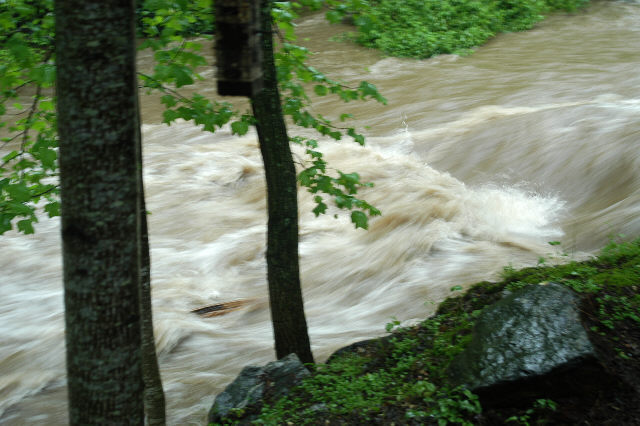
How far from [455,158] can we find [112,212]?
985cm

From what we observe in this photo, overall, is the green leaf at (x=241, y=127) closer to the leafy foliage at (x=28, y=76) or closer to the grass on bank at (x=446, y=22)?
the leafy foliage at (x=28, y=76)

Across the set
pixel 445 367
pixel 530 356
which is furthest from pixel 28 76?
pixel 530 356

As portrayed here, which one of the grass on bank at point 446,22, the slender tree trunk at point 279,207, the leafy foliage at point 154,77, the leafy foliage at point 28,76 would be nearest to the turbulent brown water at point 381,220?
the slender tree trunk at point 279,207

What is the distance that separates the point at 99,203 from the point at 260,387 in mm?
2776

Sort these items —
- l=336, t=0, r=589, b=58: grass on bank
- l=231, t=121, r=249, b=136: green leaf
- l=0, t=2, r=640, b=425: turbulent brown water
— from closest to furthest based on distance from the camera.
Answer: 1. l=231, t=121, r=249, b=136: green leaf
2. l=0, t=2, r=640, b=425: turbulent brown water
3. l=336, t=0, r=589, b=58: grass on bank

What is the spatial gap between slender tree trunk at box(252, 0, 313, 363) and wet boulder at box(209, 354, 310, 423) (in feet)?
0.96

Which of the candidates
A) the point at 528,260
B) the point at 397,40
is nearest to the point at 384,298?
the point at 528,260

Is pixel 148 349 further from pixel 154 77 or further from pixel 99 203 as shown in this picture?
pixel 99 203

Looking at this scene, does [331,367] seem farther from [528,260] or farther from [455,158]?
[455,158]

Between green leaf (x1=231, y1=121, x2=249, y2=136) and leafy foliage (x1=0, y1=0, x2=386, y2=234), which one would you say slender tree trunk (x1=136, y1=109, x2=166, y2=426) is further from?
green leaf (x1=231, y1=121, x2=249, y2=136)

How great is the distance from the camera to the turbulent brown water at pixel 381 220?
723cm

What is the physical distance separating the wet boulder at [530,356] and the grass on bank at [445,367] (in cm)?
8

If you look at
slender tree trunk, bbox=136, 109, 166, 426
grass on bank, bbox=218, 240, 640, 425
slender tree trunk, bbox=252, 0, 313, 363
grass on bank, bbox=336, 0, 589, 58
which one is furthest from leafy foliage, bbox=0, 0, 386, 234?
grass on bank, bbox=336, 0, 589, 58

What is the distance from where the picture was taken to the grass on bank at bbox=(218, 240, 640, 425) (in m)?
3.72
